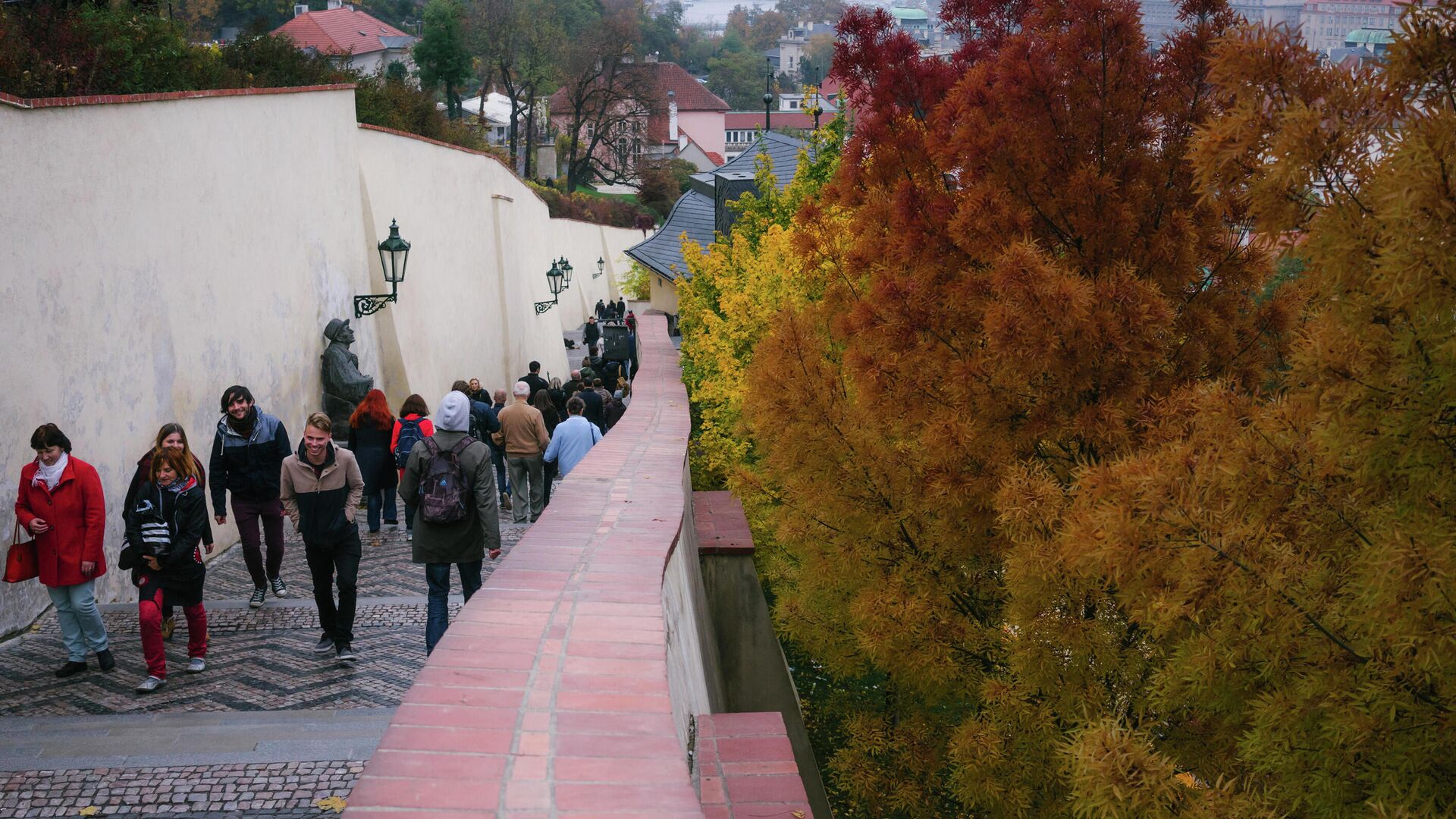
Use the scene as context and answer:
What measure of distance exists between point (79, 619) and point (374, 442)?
4.06 meters

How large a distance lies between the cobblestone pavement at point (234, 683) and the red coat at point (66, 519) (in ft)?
2.07

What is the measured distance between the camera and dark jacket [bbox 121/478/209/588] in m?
6.94

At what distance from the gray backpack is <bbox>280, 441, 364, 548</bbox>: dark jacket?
2.57 feet

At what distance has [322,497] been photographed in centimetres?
750

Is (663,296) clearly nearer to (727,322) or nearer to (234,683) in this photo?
(727,322)

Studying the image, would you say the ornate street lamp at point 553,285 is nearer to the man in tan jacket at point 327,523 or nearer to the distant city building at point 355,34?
the man in tan jacket at point 327,523

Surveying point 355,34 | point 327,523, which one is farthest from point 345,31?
point 327,523

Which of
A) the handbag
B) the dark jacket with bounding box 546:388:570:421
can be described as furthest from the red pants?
the dark jacket with bounding box 546:388:570:421

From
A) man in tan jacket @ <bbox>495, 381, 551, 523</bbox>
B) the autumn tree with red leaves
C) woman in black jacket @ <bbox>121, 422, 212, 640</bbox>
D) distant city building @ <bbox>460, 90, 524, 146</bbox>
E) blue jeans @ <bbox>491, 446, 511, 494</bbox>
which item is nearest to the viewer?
the autumn tree with red leaves

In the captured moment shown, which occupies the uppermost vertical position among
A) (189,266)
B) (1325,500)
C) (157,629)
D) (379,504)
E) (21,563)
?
(1325,500)

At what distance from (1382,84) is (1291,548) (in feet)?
4.51

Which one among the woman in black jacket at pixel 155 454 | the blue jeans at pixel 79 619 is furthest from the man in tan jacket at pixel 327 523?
the blue jeans at pixel 79 619

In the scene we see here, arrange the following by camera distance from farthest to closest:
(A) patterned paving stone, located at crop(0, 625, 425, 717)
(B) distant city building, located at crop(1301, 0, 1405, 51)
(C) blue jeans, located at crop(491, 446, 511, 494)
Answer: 1. (C) blue jeans, located at crop(491, 446, 511, 494)
2. (A) patterned paving stone, located at crop(0, 625, 425, 717)
3. (B) distant city building, located at crop(1301, 0, 1405, 51)

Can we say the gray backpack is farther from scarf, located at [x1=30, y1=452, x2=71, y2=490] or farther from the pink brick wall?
scarf, located at [x1=30, y1=452, x2=71, y2=490]
